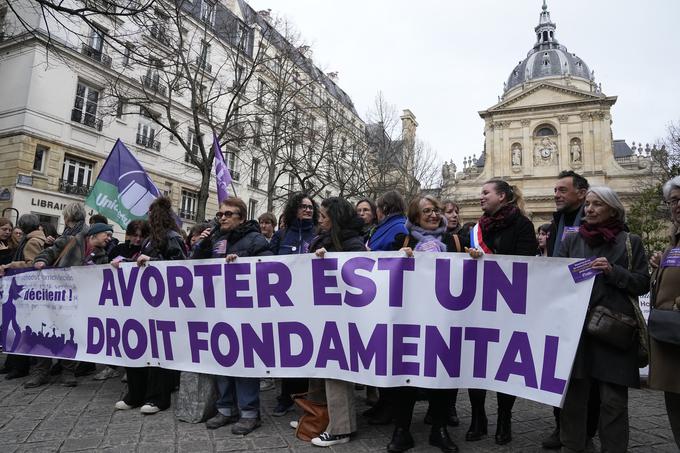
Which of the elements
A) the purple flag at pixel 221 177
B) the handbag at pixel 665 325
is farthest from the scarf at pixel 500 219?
the purple flag at pixel 221 177

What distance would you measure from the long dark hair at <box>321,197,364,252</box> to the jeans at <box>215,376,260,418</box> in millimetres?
1472

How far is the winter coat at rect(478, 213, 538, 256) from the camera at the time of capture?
3451 millimetres

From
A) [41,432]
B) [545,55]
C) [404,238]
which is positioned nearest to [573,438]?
[404,238]

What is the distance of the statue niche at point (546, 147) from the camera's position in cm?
5025

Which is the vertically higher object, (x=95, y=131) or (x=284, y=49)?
(x=284, y=49)

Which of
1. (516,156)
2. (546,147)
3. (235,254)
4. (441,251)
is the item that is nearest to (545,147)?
(546,147)

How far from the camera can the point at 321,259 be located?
3586 millimetres

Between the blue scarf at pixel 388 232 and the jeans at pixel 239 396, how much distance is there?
167 cm

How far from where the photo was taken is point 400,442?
3195 mm

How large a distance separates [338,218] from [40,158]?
67.8 feet

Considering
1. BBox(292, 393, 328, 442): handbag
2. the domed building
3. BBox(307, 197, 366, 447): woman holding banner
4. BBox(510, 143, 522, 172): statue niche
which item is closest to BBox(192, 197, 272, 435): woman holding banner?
BBox(292, 393, 328, 442): handbag

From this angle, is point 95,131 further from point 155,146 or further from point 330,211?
point 330,211

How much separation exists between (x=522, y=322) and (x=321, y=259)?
64.6 inches

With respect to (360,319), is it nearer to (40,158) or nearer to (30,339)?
(30,339)
